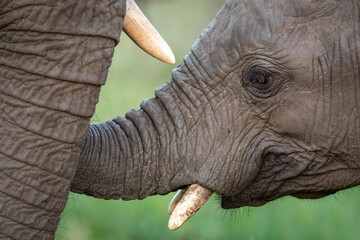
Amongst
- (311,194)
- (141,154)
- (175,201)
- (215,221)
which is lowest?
(215,221)

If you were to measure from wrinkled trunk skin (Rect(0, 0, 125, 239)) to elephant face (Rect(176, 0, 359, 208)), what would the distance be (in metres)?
0.69

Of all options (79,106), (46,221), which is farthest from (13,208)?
(79,106)

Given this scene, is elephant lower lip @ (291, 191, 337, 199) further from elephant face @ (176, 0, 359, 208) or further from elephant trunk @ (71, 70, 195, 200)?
elephant trunk @ (71, 70, 195, 200)

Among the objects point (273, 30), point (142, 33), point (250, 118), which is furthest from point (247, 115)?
point (142, 33)

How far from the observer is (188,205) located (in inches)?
141

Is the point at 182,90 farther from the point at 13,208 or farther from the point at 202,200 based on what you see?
the point at 13,208

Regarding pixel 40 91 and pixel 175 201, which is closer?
pixel 40 91

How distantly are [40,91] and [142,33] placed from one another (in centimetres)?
47

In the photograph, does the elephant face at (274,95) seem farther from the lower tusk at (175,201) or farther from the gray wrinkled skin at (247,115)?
the lower tusk at (175,201)

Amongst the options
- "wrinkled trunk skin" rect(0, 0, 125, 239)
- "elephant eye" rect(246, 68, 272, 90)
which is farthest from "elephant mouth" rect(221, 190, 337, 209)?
"wrinkled trunk skin" rect(0, 0, 125, 239)

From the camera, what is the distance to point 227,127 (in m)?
3.63

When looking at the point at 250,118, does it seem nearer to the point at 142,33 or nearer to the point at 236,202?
the point at 236,202

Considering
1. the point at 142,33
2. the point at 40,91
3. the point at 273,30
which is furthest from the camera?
the point at 273,30

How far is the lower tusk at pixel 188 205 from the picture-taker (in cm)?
356
